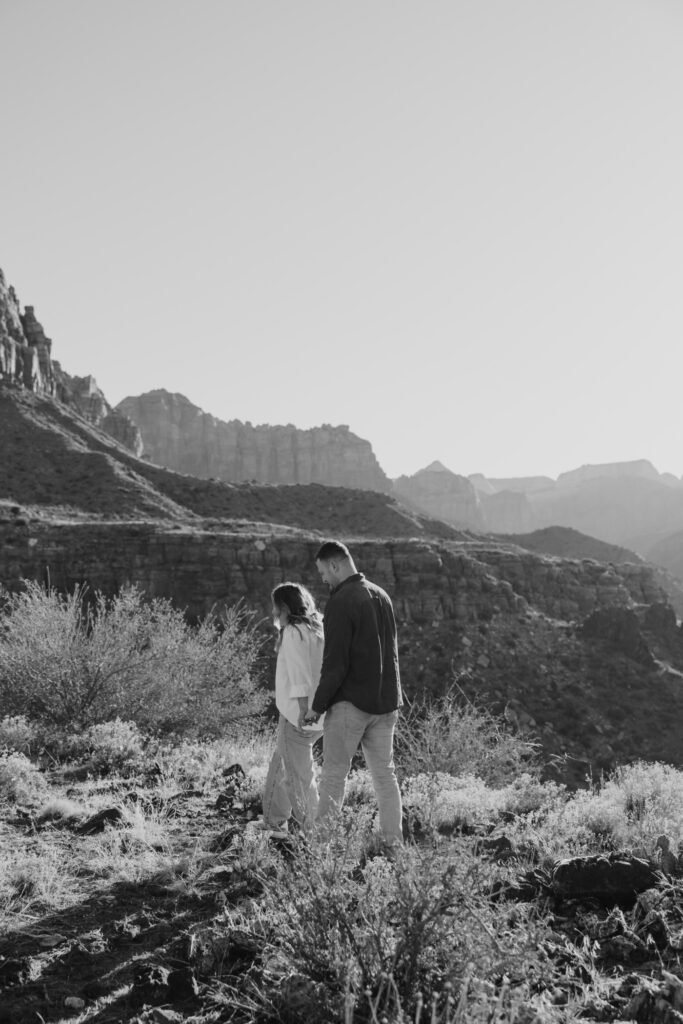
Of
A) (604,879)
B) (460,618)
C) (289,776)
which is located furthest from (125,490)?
(604,879)

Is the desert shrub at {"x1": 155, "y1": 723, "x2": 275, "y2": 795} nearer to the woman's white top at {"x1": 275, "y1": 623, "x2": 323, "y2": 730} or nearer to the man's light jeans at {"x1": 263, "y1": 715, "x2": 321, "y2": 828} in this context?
the man's light jeans at {"x1": 263, "y1": 715, "x2": 321, "y2": 828}

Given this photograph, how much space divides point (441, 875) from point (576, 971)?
827 mm

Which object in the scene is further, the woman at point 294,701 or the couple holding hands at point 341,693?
the woman at point 294,701

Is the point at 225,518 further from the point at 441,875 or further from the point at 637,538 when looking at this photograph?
the point at 637,538

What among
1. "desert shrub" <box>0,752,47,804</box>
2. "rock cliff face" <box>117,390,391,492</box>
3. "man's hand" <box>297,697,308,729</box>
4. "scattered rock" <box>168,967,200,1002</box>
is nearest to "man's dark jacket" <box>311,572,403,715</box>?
"man's hand" <box>297,697,308,729</box>

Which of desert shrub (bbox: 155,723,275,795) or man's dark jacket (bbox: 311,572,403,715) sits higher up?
man's dark jacket (bbox: 311,572,403,715)

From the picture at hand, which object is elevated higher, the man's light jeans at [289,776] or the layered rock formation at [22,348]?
the layered rock formation at [22,348]

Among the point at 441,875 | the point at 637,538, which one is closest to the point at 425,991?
the point at 441,875

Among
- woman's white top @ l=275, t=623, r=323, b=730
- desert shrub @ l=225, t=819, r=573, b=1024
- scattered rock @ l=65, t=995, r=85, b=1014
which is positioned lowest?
scattered rock @ l=65, t=995, r=85, b=1014

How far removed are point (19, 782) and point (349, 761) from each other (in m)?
3.19

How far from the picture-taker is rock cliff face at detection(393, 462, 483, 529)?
14938 centimetres

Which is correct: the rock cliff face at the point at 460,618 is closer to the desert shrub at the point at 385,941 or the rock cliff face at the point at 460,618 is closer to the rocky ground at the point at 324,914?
the rocky ground at the point at 324,914

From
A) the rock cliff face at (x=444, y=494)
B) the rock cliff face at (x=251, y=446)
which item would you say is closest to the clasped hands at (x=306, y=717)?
the rock cliff face at (x=251, y=446)

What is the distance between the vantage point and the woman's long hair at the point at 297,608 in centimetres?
490
